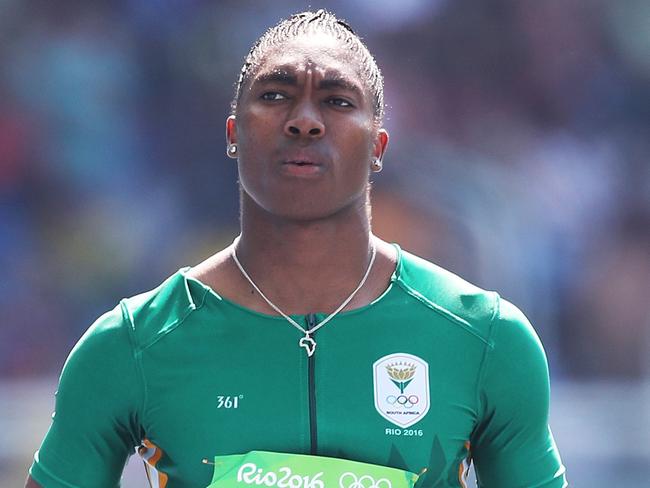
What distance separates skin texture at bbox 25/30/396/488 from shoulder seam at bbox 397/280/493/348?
47mm

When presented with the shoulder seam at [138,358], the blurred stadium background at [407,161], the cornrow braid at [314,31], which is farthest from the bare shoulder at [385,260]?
the blurred stadium background at [407,161]

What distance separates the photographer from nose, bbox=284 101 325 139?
2.14 meters

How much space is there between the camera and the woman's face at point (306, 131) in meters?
2.15

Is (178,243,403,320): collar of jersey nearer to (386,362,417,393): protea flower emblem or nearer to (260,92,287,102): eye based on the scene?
(386,362,417,393): protea flower emblem

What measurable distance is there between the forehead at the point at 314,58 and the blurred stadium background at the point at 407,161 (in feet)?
12.8

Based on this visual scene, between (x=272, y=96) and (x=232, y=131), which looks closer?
(x=272, y=96)

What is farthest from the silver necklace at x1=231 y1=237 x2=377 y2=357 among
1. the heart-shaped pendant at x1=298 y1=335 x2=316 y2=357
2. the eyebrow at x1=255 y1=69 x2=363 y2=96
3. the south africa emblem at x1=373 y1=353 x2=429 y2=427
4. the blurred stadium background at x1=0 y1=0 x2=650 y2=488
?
the blurred stadium background at x1=0 y1=0 x2=650 y2=488

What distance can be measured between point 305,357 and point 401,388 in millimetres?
188

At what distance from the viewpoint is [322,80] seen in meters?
2.19

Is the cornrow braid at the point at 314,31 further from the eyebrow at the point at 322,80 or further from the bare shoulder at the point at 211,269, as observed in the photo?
the bare shoulder at the point at 211,269

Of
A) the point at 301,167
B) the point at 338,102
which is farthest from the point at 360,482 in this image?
the point at 338,102

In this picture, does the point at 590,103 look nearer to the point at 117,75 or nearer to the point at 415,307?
the point at 117,75

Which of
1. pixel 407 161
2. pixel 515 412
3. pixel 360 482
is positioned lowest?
pixel 360 482

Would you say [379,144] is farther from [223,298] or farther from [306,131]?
[223,298]
